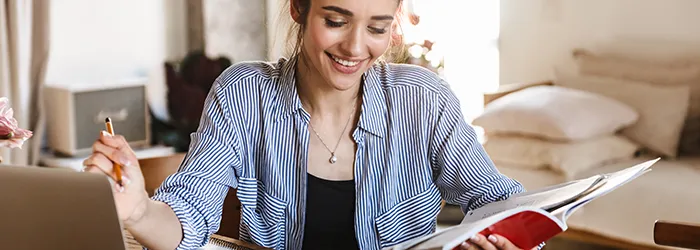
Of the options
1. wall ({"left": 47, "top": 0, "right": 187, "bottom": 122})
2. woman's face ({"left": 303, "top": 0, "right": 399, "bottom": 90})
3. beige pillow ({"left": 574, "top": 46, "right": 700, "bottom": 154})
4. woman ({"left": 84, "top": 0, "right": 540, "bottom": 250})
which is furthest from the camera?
wall ({"left": 47, "top": 0, "right": 187, "bottom": 122})

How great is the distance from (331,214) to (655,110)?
2256 mm

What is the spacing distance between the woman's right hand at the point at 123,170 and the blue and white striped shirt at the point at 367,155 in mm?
313

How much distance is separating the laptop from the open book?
344 millimetres

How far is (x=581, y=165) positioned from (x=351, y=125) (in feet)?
6.25

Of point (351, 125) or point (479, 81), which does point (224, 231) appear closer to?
point (351, 125)

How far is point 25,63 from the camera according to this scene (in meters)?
3.98

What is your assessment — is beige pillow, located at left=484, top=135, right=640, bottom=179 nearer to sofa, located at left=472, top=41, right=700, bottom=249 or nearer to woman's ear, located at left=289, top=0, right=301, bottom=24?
sofa, located at left=472, top=41, right=700, bottom=249

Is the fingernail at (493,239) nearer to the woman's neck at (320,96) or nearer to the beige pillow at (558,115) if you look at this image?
the woman's neck at (320,96)

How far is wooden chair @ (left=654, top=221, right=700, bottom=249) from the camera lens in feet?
4.37

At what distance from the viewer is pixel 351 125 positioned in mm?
1630

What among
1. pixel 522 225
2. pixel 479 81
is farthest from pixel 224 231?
pixel 479 81

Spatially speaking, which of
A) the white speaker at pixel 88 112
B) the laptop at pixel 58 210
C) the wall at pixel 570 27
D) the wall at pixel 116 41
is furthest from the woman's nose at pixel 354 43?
the wall at pixel 116 41

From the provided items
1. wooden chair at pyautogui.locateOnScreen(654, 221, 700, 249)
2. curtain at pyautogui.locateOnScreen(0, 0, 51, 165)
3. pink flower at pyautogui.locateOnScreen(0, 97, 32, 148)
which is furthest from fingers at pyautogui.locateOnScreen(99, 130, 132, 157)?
curtain at pyautogui.locateOnScreen(0, 0, 51, 165)

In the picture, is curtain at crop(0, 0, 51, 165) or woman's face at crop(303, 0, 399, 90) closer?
woman's face at crop(303, 0, 399, 90)
